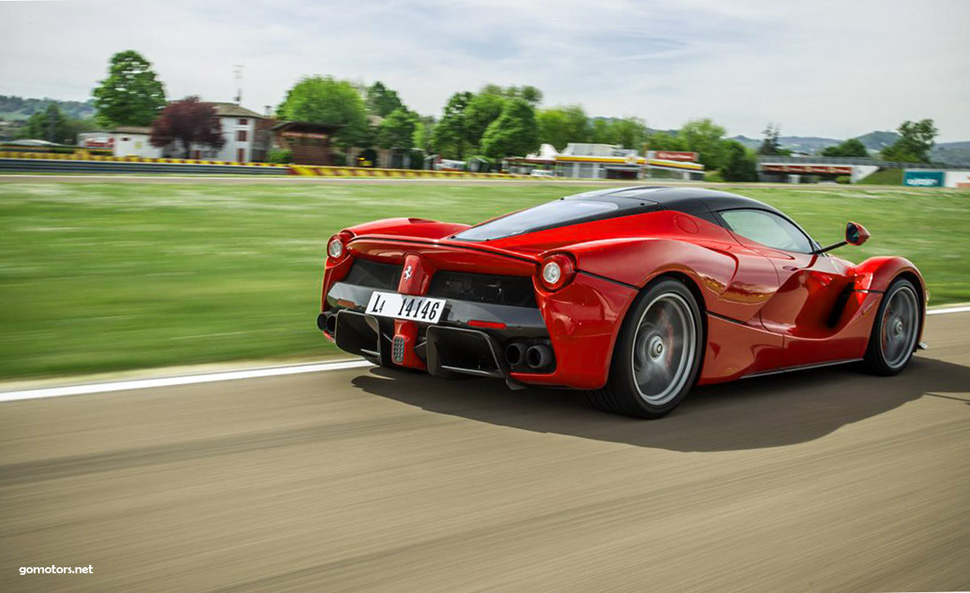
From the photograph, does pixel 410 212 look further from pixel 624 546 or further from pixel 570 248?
pixel 624 546

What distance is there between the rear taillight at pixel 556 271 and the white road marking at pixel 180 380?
5.59ft

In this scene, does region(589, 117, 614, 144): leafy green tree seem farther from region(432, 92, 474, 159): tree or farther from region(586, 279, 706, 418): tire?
region(586, 279, 706, 418): tire

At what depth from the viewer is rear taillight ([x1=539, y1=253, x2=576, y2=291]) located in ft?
13.6

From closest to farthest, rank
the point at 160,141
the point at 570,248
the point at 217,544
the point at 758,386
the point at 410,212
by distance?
1. the point at 217,544
2. the point at 570,248
3. the point at 758,386
4. the point at 410,212
5. the point at 160,141

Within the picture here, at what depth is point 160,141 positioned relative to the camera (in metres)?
88.9

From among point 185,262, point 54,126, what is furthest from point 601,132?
point 185,262

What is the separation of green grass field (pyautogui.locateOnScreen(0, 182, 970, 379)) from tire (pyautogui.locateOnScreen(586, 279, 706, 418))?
2314 millimetres

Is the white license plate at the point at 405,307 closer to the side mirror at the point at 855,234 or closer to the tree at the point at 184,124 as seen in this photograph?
the side mirror at the point at 855,234

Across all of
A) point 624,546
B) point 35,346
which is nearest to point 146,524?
point 624,546

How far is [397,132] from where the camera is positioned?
11906 centimetres

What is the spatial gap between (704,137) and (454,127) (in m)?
65.2

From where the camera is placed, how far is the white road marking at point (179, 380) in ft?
14.8

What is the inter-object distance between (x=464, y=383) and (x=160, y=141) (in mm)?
90807

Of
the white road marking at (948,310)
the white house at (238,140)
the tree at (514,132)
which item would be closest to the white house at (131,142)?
the white house at (238,140)
